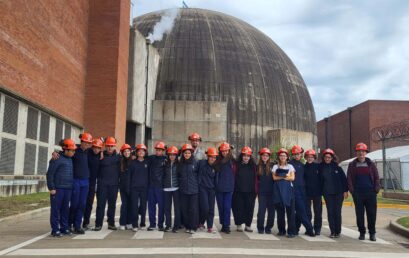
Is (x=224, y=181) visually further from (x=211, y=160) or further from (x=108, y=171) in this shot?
(x=108, y=171)

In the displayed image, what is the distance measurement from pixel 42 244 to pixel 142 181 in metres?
2.50

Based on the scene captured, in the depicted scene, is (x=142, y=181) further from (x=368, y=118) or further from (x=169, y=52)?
(x=368, y=118)

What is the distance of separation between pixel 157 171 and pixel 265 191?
2.34m

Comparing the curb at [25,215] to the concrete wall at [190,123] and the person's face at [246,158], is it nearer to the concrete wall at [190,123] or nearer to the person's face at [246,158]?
the person's face at [246,158]

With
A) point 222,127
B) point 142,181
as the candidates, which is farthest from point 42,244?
point 222,127

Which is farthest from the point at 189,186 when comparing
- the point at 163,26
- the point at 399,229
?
the point at 163,26

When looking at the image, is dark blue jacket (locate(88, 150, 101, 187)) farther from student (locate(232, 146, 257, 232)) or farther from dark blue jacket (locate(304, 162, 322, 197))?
dark blue jacket (locate(304, 162, 322, 197))

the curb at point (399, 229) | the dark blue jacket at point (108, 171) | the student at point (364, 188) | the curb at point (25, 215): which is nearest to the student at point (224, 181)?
the dark blue jacket at point (108, 171)

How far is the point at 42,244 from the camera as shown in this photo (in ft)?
24.9

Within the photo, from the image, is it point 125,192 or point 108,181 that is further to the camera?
point 125,192

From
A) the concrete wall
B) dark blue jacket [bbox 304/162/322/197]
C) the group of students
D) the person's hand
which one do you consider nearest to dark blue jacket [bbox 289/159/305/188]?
the group of students

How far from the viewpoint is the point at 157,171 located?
9.47m

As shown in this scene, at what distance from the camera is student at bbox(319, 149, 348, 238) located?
923cm

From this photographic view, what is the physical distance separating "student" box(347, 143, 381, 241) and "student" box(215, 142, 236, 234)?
97.0 inches
